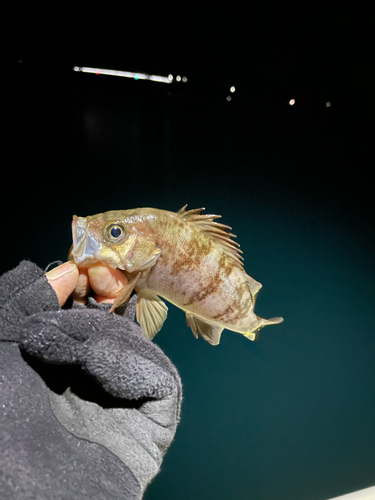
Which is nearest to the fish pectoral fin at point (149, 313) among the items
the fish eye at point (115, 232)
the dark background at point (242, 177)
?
the fish eye at point (115, 232)

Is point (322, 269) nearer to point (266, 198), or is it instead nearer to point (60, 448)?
point (266, 198)

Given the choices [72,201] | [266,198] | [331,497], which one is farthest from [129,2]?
[331,497]

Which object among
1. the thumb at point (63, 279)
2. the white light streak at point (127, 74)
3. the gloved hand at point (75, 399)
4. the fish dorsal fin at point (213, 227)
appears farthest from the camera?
the white light streak at point (127, 74)

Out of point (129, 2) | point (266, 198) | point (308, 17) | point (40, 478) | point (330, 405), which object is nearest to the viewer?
point (40, 478)

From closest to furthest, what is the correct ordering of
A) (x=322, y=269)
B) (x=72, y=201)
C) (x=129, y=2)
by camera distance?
(x=129, y=2) → (x=72, y=201) → (x=322, y=269)

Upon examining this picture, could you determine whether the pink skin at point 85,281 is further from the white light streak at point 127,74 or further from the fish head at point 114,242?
the white light streak at point 127,74

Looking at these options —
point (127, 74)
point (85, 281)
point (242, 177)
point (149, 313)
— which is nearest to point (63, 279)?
point (85, 281)

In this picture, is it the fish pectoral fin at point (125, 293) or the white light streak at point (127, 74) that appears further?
the white light streak at point (127, 74)

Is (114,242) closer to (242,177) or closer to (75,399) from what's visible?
(75,399)
